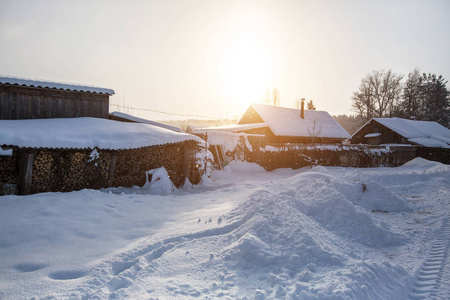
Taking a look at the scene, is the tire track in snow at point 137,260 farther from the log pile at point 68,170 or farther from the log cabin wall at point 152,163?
the log cabin wall at point 152,163

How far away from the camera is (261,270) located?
3.93 meters

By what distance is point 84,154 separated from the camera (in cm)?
984

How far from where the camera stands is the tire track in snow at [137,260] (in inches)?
130

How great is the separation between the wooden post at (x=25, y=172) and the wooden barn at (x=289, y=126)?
634 inches

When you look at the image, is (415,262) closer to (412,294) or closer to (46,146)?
(412,294)

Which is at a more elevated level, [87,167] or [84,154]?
[84,154]

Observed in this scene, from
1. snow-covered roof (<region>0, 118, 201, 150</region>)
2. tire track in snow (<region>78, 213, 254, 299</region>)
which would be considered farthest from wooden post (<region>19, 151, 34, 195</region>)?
tire track in snow (<region>78, 213, 254, 299</region>)

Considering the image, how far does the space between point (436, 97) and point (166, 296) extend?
54.9 metres

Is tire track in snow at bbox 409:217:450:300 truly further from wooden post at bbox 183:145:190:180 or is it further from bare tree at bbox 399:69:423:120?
bare tree at bbox 399:69:423:120

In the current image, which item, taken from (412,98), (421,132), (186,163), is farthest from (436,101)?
(186,163)

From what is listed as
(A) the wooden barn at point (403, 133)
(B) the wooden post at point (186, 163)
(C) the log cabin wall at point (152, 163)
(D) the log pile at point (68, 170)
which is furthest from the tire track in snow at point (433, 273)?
(A) the wooden barn at point (403, 133)

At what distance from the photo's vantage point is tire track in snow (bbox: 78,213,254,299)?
3291mm

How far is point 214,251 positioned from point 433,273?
3.55m

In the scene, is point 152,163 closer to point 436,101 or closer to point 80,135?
point 80,135
